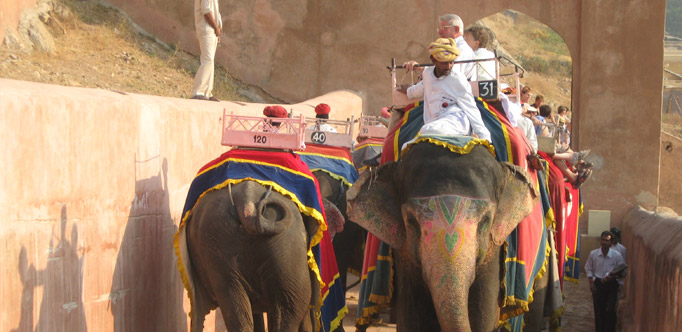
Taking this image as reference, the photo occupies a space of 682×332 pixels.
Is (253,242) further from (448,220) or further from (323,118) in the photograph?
(323,118)

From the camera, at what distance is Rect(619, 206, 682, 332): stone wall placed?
621 centimetres

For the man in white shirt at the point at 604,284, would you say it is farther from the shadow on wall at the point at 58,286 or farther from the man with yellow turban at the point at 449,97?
the shadow on wall at the point at 58,286

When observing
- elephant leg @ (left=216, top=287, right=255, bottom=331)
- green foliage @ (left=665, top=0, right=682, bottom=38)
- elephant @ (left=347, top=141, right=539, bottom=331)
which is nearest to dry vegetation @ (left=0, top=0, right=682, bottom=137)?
elephant leg @ (left=216, top=287, right=255, bottom=331)

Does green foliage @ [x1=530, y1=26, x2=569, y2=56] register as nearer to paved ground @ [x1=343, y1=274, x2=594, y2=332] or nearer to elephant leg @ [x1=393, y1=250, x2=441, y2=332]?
paved ground @ [x1=343, y1=274, x2=594, y2=332]

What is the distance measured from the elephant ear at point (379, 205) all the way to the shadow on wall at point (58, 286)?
1.83 m

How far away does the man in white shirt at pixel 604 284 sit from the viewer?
10.8 m

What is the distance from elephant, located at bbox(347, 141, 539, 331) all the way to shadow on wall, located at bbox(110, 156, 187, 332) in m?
2.11

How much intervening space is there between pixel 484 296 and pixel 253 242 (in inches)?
68.0

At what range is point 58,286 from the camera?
6016mm

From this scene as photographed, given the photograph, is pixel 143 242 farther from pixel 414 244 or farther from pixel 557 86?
pixel 557 86

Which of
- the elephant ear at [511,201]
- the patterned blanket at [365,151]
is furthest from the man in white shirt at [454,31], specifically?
the patterned blanket at [365,151]

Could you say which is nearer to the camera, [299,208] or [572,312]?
[299,208]

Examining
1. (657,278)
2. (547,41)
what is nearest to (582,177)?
(657,278)

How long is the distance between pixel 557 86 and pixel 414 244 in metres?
31.2
